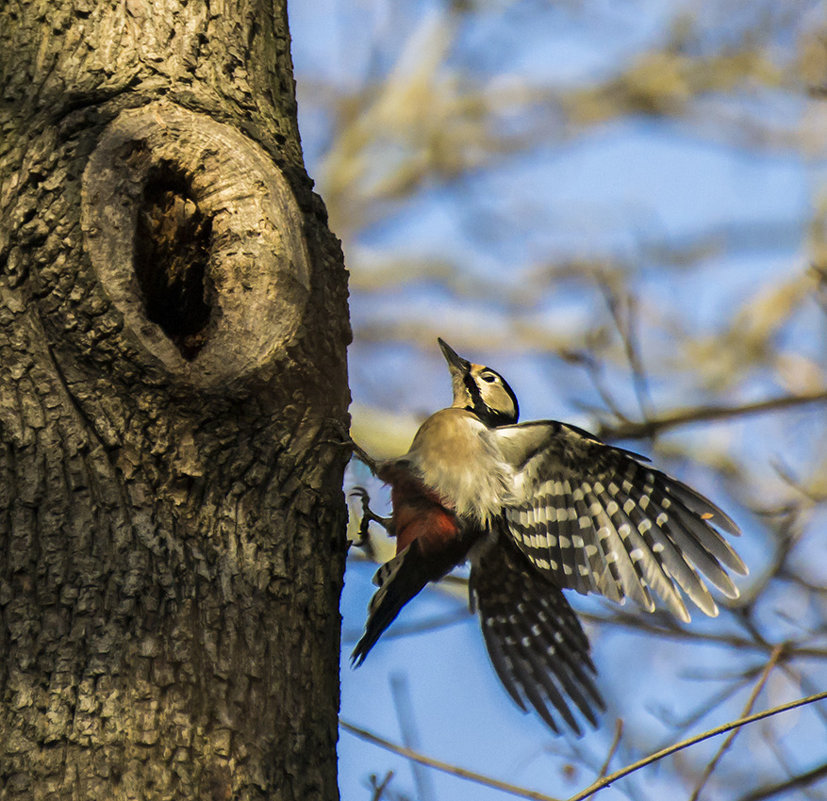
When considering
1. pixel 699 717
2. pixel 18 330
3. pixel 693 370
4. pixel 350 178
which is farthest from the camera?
pixel 350 178

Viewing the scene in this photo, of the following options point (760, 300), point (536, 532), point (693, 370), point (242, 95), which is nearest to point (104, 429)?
point (242, 95)

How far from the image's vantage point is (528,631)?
3703 millimetres

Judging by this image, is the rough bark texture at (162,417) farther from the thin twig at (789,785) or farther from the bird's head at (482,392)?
the bird's head at (482,392)

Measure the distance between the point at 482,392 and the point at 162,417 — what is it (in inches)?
98.8

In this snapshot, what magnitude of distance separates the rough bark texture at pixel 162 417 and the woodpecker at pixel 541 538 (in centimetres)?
121

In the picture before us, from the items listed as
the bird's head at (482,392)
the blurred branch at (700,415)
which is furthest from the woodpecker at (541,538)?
the bird's head at (482,392)

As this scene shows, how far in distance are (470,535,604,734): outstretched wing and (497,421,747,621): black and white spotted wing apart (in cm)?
28

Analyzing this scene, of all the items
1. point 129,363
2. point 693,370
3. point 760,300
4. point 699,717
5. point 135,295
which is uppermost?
point 760,300

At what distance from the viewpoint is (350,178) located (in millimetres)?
9328

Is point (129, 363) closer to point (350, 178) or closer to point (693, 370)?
point (693, 370)

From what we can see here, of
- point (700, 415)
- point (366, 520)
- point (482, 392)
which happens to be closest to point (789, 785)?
point (700, 415)

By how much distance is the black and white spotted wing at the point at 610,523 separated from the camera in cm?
306

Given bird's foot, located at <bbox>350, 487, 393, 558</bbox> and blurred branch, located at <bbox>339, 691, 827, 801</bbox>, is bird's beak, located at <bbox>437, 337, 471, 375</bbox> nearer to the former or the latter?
bird's foot, located at <bbox>350, 487, 393, 558</bbox>

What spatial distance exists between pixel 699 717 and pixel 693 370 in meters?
4.79
